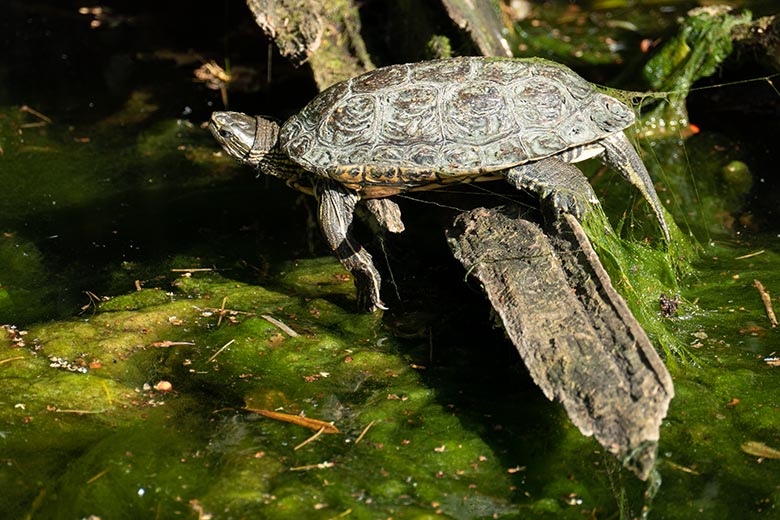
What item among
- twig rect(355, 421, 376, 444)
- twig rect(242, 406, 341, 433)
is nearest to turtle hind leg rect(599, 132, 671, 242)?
twig rect(355, 421, 376, 444)

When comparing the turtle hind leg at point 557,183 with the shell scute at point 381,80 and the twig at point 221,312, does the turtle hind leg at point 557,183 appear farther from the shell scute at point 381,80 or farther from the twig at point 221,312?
the twig at point 221,312

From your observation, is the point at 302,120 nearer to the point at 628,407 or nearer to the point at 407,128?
the point at 407,128

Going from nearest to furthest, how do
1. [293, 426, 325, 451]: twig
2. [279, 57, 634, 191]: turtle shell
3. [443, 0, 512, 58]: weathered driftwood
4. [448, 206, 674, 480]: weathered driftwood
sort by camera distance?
[448, 206, 674, 480]: weathered driftwood, [293, 426, 325, 451]: twig, [279, 57, 634, 191]: turtle shell, [443, 0, 512, 58]: weathered driftwood

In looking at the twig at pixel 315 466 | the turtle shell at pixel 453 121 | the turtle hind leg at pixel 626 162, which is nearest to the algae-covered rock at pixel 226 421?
the twig at pixel 315 466

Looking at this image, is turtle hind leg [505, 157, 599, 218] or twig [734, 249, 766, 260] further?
twig [734, 249, 766, 260]


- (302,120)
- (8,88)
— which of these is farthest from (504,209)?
(8,88)

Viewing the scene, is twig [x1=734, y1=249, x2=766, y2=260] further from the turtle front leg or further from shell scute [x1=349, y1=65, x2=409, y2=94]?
shell scute [x1=349, y1=65, x2=409, y2=94]

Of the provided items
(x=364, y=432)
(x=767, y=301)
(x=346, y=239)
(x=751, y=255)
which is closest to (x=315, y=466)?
(x=364, y=432)
